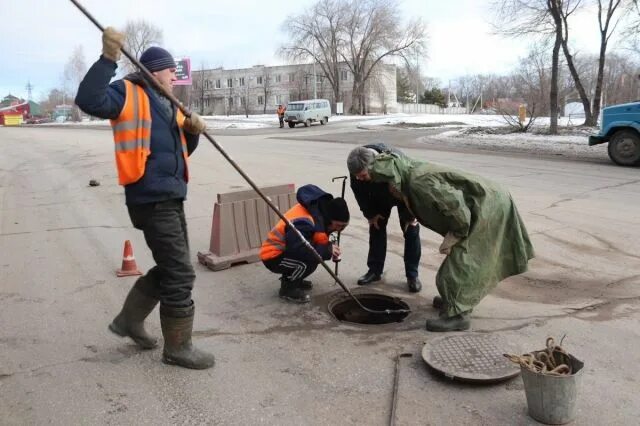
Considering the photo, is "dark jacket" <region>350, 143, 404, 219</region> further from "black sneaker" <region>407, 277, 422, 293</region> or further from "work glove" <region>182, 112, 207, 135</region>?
"work glove" <region>182, 112, 207, 135</region>

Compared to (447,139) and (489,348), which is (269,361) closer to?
(489,348)

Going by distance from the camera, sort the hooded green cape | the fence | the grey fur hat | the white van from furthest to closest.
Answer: the fence
the white van
the grey fur hat
the hooded green cape

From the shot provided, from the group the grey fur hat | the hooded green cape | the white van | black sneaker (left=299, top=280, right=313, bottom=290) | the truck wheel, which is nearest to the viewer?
the hooded green cape

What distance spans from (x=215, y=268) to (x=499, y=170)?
8.49m

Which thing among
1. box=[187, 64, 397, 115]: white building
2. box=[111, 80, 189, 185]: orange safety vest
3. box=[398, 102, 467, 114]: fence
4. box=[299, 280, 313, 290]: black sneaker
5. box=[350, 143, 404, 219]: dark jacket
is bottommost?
box=[299, 280, 313, 290]: black sneaker

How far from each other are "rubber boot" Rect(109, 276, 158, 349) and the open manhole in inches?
54.1

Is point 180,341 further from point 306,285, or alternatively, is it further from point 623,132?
point 623,132

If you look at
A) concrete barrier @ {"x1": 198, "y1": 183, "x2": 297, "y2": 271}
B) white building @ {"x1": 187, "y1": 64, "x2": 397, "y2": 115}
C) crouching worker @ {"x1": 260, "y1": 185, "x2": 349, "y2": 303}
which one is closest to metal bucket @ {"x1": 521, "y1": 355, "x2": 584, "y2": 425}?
crouching worker @ {"x1": 260, "y1": 185, "x2": 349, "y2": 303}

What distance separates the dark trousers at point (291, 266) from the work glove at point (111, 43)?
6.59 feet

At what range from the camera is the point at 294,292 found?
448 cm

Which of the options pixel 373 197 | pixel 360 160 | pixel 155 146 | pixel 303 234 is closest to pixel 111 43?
pixel 155 146

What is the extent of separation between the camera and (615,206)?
318 inches

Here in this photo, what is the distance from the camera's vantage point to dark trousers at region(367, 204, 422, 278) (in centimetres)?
467

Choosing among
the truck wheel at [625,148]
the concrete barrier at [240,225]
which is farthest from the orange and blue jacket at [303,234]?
the truck wheel at [625,148]
